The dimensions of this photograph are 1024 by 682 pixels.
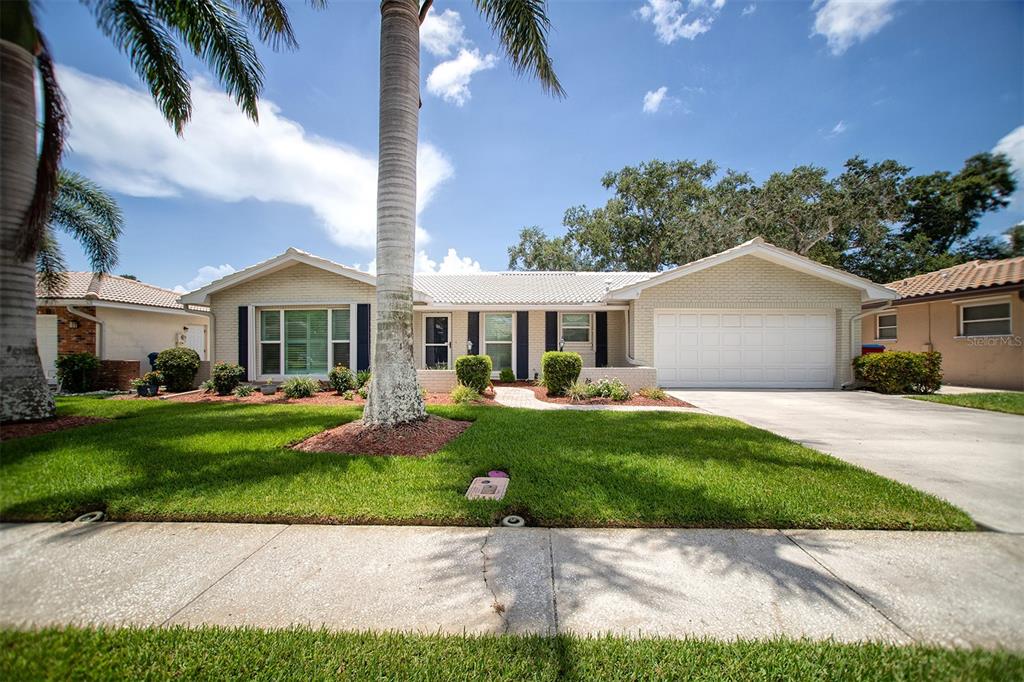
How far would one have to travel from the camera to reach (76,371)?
1254 centimetres

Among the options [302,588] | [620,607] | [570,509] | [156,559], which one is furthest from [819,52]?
[156,559]

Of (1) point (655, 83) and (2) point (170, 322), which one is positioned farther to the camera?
(2) point (170, 322)

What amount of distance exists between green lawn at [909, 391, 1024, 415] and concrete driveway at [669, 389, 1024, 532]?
19.0 inches

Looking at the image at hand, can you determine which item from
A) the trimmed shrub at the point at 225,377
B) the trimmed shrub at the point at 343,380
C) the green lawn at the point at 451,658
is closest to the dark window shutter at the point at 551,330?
the trimmed shrub at the point at 343,380

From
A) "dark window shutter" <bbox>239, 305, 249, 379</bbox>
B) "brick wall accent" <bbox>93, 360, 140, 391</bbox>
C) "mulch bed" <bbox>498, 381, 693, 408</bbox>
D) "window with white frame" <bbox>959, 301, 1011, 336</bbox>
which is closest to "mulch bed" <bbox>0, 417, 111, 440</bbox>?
"dark window shutter" <bbox>239, 305, 249, 379</bbox>

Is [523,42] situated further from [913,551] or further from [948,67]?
[913,551]

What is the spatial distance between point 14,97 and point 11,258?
12.8 feet

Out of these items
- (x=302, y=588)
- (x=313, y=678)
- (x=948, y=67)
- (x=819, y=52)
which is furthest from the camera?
(x=819, y=52)

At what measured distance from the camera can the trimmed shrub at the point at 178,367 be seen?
12.0 meters

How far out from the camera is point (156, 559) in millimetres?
2953

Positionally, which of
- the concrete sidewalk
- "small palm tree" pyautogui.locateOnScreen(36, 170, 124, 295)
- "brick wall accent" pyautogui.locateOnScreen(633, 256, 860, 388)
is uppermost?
"small palm tree" pyautogui.locateOnScreen(36, 170, 124, 295)

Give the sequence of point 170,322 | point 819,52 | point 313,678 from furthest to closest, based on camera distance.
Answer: point 170,322
point 819,52
point 313,678

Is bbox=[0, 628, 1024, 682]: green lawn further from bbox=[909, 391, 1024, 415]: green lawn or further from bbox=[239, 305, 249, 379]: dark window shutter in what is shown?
bbox=[239, 305, 249, 379]: dark window shutter

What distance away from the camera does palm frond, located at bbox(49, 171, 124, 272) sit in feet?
34.8
